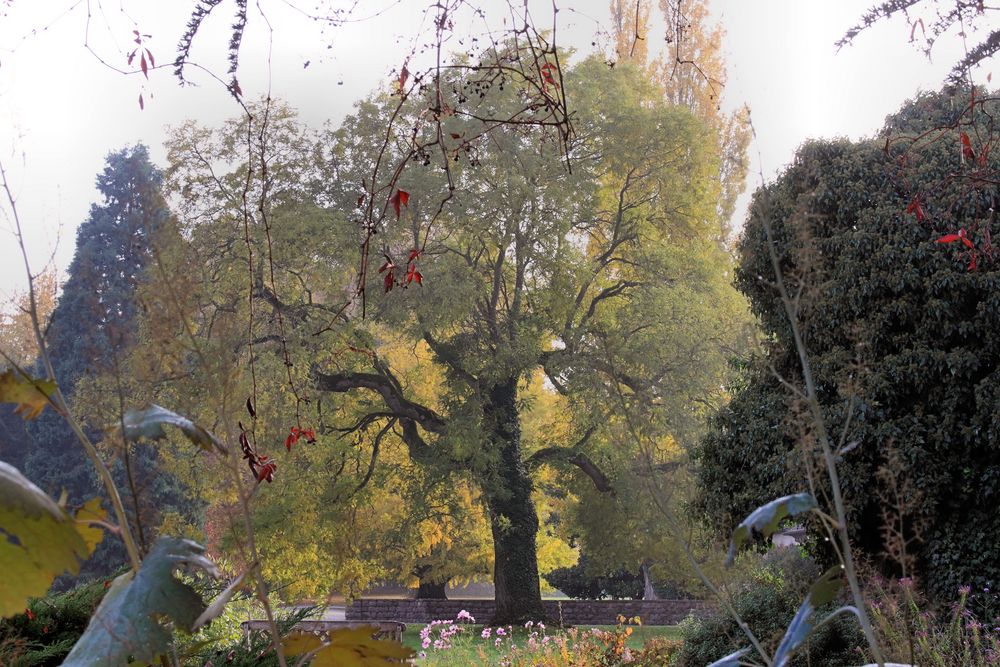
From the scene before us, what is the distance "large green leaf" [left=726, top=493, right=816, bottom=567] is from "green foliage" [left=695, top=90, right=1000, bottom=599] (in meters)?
7.37

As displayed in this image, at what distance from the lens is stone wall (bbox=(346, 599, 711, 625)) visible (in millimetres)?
17516

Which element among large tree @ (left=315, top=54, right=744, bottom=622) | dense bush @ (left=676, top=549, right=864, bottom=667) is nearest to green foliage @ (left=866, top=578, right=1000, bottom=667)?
dense bush @ (left=676, top=549, right=864, bottom=667)

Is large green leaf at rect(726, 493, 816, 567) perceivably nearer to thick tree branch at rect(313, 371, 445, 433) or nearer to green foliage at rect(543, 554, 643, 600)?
thick tree branch at rect(313, 371, 445, 433)

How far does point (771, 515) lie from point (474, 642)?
14403mm

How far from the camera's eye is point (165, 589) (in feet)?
2.10

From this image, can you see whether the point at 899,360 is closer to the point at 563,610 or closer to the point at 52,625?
the point at 52,625

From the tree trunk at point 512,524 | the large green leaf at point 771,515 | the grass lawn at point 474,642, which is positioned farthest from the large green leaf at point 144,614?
the tree trunk at point 512,524

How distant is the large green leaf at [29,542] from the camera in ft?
1.81

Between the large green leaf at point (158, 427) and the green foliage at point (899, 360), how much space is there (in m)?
7.56

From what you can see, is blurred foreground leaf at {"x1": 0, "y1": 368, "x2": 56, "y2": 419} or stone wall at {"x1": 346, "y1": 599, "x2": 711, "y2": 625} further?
stone wall at {"x1": 346, "y1": 599, "x2": 711, "y2": 625}

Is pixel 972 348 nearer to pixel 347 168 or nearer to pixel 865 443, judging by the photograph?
pixel 865 443

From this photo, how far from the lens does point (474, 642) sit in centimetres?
1447

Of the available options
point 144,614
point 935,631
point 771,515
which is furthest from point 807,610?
point 935,631

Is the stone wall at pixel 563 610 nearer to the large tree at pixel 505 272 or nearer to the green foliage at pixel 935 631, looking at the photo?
the large tree at pixel 505 272
